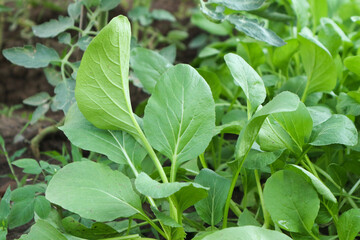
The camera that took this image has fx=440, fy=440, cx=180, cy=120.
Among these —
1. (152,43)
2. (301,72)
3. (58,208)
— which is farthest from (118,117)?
(152,43)

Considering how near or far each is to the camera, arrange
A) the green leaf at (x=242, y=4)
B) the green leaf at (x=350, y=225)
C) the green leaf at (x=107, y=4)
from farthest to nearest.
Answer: the green leaf at (x=107, y=4) → the green leaf at (x=242, y=4) → the green leaf at (x=350, y=225)

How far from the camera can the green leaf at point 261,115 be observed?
0.61m

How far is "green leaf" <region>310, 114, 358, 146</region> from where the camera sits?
71cm

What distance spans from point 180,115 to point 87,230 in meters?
0.24

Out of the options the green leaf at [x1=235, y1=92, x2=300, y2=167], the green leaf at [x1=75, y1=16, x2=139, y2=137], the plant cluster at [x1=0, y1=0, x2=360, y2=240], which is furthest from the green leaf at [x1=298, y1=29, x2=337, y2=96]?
the green leaf at [x1=75, y1=16, x2=139, y2=137]

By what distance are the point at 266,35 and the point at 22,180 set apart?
62 centimetres

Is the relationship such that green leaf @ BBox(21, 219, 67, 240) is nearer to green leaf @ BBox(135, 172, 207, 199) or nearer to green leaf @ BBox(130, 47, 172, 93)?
green leaf @ BBox(135, 172, 207, 199)

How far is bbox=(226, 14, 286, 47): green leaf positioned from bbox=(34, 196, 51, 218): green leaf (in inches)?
20.2

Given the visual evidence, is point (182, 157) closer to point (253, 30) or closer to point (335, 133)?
point (335, 133)

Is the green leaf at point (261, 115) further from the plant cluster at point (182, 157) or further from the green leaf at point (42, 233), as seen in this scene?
the green leaf at point (42, 233)

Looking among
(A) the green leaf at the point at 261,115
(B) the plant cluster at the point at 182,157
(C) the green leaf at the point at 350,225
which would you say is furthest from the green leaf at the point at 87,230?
(C) the green leaf at the point at 350,225

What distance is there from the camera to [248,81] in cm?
72

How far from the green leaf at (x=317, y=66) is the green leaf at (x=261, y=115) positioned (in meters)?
0.23

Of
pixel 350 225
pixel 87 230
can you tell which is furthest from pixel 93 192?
pixel 350 225
